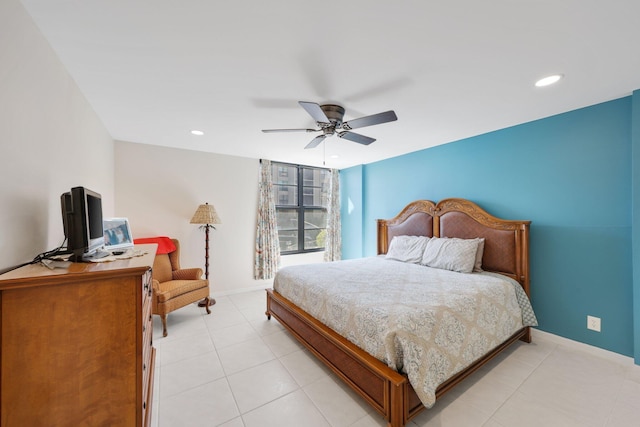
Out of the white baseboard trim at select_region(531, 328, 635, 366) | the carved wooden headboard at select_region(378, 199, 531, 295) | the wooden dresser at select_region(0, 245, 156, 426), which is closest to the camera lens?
the wooden dresser at select_region(0, 245, 156, 426)

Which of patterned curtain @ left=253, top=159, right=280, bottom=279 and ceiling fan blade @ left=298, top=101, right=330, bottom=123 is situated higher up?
ceiling fan blade @ left=298, top=101, right=330, bottom=123

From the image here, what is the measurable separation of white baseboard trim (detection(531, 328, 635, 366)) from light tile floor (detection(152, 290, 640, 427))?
13 mm

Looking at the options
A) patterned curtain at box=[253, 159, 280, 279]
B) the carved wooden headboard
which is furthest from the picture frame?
the carved wooden headboard

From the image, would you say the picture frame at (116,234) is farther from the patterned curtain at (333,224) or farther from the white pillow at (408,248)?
the patterned curtain at (333,224)

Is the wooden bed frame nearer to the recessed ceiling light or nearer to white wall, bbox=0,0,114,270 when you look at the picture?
the recessed ceiling light

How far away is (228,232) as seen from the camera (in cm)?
436

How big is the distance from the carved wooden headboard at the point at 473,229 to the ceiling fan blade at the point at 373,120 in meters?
1.99

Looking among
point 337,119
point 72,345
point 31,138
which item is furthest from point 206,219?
point 72,345

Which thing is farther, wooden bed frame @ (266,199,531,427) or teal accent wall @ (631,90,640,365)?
teal accent wall @ (631,90,640,365)

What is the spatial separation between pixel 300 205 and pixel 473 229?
10.6 feet

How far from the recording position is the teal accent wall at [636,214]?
215 centimetres

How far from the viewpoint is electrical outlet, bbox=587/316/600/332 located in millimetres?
2416

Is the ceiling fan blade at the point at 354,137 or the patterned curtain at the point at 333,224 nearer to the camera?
the ceiling fan blade at the point at 354,137

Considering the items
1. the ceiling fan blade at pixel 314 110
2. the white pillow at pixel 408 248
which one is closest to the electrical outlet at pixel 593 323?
the white pillow at pixel 408 248
